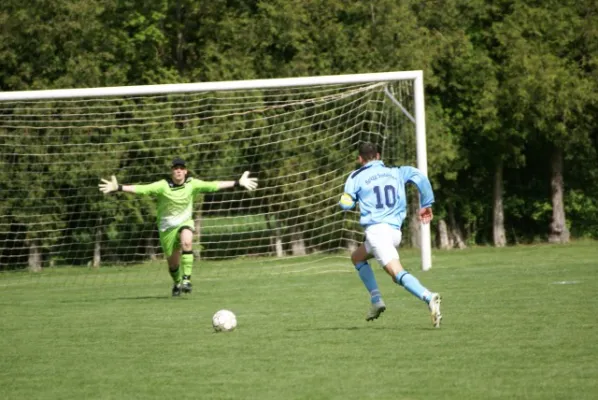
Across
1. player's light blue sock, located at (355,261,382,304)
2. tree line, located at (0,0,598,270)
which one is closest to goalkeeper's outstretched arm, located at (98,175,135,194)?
player's light blue sock, located at (355,261,382,304)

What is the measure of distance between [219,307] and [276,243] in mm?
10162

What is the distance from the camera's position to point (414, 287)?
1038cm

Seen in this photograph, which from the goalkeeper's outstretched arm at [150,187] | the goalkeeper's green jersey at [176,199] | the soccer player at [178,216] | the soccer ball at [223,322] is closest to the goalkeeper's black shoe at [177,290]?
the soccer player at [178,216]

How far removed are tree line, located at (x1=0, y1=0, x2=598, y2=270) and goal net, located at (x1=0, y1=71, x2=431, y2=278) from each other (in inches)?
198

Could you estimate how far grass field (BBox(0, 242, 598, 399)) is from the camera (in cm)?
743

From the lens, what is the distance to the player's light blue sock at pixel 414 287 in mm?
10250

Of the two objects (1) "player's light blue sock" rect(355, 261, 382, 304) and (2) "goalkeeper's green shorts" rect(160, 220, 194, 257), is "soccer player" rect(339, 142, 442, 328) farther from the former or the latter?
(2) "goalkeeper's green shorts" rect(160, 220, 194, 257)

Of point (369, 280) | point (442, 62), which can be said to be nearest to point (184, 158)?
point (442, 62)

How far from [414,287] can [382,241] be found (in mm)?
577

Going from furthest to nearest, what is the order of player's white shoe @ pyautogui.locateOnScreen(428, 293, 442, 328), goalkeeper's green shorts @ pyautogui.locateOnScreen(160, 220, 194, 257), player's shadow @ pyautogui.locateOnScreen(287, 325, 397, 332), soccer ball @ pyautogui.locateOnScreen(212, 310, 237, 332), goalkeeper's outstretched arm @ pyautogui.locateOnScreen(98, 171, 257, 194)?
goalkeeper's green shorts @ pyautogui.locateOnScreen(160, 220, 194, 257), goalkeeper's outstretched arm @ pyautogui.locateOnScreen(98, 171, 257, 194), soccer ball @ pyautogui.locateOnScreen(212, 310, 237, 332), player's shadow @ pyautogui.locateOnScreen(287, 325, 397, 332), player's white shoe @ pyautogui.locateOnScreen(428, 293, 442, 328)

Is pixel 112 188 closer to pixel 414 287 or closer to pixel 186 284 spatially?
pixel 186 284

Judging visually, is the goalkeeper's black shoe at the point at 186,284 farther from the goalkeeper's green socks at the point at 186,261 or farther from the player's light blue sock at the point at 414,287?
the player's light blue sock at the point at 414,287

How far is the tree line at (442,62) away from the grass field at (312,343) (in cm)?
1252

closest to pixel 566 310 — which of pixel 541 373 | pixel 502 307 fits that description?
pixel 502 307
